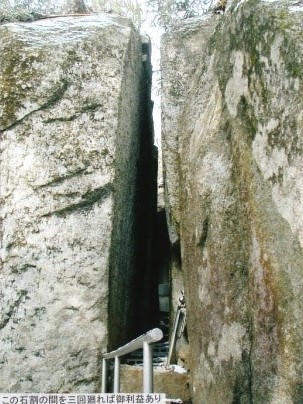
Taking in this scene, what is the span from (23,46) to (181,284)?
2.80 m

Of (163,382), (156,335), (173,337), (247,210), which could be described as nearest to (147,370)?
(156,335)

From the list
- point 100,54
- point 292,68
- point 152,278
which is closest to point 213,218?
point 292,68

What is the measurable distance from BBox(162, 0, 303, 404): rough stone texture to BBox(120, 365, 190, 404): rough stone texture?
0.31m

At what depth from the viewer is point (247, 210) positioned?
11.7 ft

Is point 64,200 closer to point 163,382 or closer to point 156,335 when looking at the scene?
point 163,382

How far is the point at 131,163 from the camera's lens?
5.91 metres

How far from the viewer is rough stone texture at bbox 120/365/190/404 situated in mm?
4590

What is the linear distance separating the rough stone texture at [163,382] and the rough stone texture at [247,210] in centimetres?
31

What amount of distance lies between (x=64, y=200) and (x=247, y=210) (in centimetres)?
204

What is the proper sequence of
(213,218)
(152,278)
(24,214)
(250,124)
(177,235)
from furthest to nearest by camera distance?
(152,278) < (177,235) < (24,214) < (213,218) < (250,124)

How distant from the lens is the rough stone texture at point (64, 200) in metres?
4.72

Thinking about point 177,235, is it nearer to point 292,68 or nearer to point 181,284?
point 181,284

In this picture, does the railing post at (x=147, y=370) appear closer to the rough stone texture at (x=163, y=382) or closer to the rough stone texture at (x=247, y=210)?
the rough stone texture at (x=247, y=210)

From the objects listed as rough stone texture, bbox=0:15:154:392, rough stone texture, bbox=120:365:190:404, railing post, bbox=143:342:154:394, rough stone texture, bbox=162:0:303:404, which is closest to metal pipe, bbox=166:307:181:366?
rough stone texture, bbox=120:365:190:404
